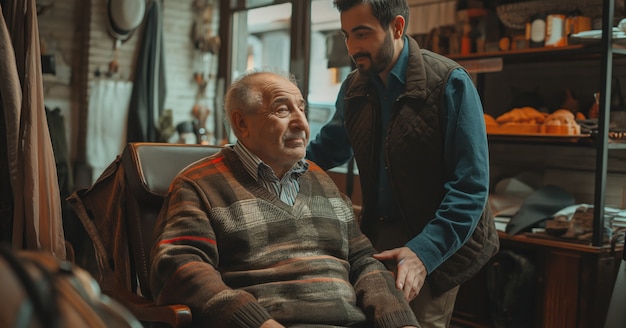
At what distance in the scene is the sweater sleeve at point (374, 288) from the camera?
1952mm

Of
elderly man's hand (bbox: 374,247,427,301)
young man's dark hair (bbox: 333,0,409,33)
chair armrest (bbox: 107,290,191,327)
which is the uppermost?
young man's dark hair (bbox: 333,0,409,33)

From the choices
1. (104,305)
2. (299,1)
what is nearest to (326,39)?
(299,1)

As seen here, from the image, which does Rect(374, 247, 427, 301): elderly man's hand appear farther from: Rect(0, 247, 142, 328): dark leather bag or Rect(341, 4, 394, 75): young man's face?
Rect(0, 247, 142, 328): dark leather bag

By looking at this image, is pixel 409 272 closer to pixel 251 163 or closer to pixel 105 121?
pixel 251 163

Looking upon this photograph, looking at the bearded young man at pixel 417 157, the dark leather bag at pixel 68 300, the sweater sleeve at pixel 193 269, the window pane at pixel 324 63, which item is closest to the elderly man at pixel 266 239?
the sweater sleeve at pixel 193 269

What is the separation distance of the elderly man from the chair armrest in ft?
0.14

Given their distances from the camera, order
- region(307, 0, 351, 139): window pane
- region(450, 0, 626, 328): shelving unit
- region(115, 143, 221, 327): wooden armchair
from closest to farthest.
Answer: region(115, 143, 221, 327): wooden armchair, region(450, 0, 626, 328): shelving unit, region(307, 0, 351, 139): window pane

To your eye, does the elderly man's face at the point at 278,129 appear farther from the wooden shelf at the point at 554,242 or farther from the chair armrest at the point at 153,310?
the wooden shelf at the point at 554,242

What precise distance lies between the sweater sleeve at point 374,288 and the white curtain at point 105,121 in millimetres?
4142

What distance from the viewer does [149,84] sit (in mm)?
6066

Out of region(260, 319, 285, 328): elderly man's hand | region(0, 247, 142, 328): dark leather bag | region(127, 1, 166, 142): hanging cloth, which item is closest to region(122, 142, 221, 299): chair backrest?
region(260, 319, 285, 328): elderly man's hand

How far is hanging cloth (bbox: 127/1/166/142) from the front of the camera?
5.95 m

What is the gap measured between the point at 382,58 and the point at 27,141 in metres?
1.16

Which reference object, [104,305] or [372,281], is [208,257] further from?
[104,305]
